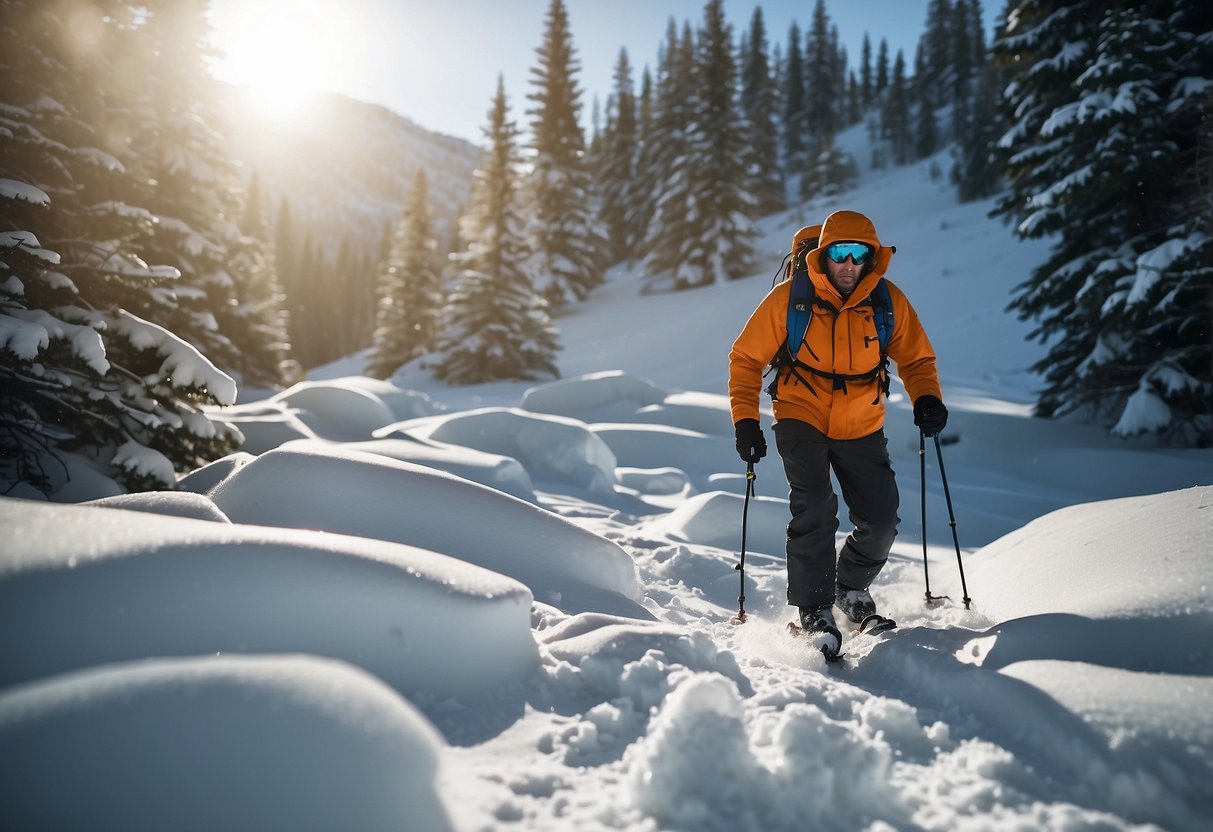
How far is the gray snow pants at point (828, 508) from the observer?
3322mm

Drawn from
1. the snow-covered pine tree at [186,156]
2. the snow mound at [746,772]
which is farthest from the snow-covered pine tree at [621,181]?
the snow mound at [746,772]

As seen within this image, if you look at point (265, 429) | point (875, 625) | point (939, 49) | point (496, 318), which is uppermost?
point (939, 49)

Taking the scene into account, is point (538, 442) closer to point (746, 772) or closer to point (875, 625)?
point (875, 625)

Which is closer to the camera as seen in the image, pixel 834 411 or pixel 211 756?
pixel 211 756

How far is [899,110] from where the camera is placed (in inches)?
2087

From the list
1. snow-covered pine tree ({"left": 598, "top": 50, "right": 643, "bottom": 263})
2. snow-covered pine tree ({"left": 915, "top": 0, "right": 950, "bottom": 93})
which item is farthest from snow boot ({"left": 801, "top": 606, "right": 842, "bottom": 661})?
snow-covered pine tree ({"left": 915, "top": 0, "right": 950, "bottom": 93})

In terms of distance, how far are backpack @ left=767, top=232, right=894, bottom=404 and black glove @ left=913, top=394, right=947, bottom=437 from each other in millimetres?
283

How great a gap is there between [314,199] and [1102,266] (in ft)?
654

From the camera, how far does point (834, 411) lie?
342 cm

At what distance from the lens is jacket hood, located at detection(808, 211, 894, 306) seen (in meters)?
3.30

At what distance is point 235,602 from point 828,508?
2.59m

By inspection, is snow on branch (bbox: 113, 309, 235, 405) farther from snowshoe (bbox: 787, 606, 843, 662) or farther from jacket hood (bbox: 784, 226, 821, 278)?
snowshoe (bbox: 787, 606, 843, 662)

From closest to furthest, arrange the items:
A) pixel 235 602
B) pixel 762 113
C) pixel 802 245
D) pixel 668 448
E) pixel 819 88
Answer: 1. pixel 235 602
2. pixel 802 245
3. pixel 668 448
4. pixel 762 113
5. pixel 819 88

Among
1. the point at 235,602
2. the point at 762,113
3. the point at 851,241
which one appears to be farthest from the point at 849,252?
the point at 762,113
